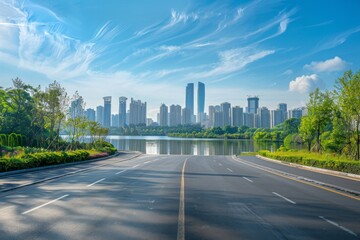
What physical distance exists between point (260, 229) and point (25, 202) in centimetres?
812

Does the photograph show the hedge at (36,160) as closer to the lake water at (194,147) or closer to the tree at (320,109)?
the tree at (320,109)

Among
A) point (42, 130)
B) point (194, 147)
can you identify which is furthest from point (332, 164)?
point (194, 147)

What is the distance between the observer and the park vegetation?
75.5 ft

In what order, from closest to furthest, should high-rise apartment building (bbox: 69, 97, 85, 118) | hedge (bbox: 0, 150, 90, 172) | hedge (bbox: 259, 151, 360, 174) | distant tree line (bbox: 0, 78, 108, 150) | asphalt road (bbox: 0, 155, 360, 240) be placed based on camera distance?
asphalt road (bbox: 0, 155, 360, 240)
hedge (bbox: 0, 150, 90, 172)
hedge (bbox: 259, 151, 360, 174)
distant tree line (bbox: 0, 78, 108, 150)
high-rise apartment building (bbox: 69, 97, 85, 118)

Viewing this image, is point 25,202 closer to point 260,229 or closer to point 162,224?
point 162,224

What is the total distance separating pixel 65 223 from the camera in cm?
735

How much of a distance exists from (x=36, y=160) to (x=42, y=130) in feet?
119

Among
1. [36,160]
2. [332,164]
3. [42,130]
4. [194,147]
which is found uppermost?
[42,130]

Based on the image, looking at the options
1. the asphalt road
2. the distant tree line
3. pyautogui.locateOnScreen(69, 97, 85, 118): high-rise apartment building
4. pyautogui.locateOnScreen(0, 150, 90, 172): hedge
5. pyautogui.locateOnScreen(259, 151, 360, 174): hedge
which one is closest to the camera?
the asphalt road

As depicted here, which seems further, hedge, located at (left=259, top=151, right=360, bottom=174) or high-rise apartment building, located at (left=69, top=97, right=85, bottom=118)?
high-rise apartment building, located at (left=69, top=97, right=85, bottom=118)

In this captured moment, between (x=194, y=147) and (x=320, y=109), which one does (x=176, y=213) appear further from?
(x=194, y=147)

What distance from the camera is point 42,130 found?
2126 inches

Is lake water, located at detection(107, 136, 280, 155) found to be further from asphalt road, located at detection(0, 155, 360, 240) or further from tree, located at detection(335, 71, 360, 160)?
asphalt road, located at detection(0, 155, 360, 240)

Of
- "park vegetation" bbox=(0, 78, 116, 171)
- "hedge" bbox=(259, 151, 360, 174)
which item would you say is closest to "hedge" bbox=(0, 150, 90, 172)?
"park vegetation" bbox=(0, 78, 116, 171)
